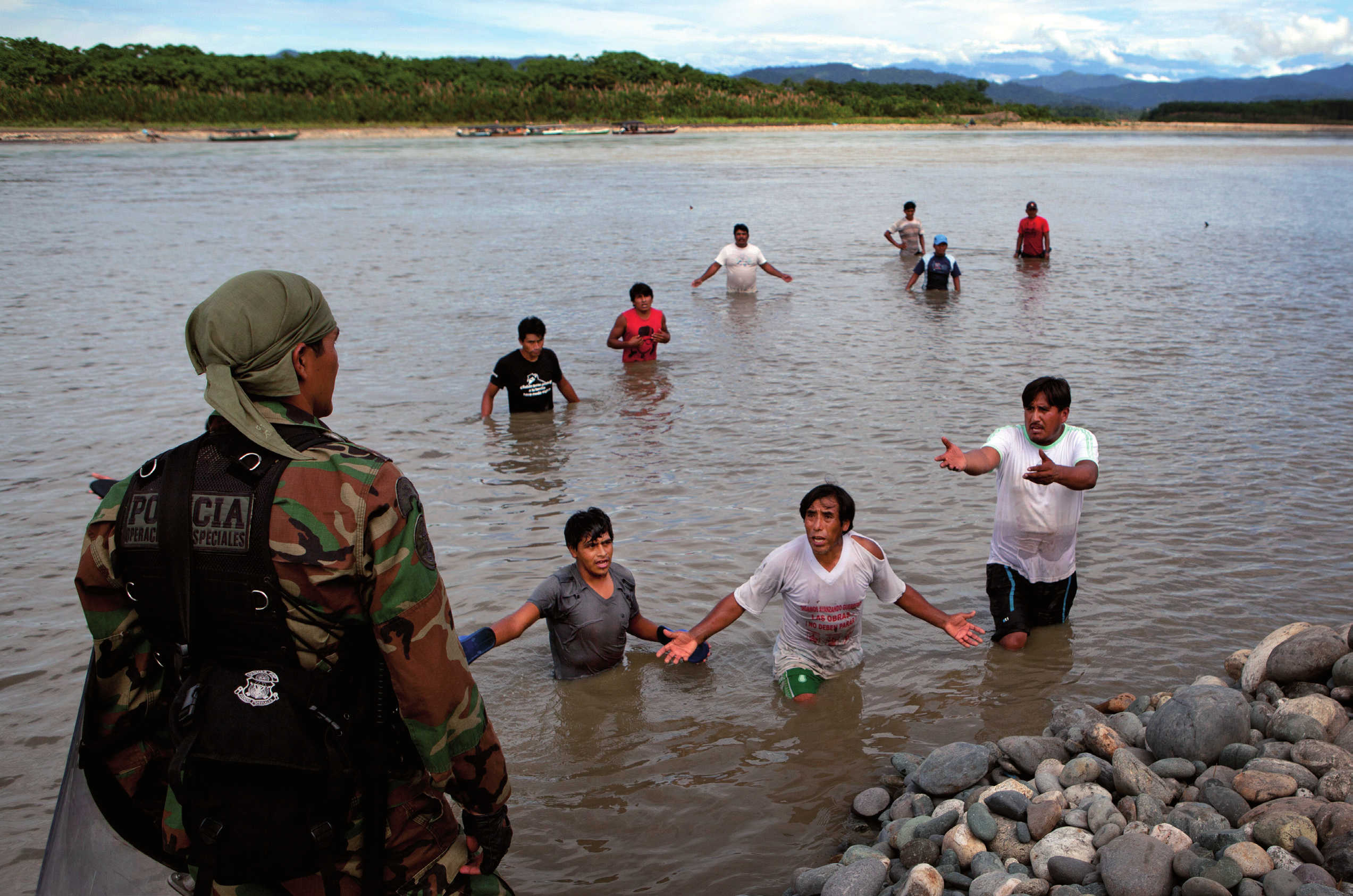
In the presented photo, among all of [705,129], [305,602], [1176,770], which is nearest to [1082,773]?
[1176,770]

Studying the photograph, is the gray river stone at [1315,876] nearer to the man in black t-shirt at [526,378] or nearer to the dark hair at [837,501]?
the dark hair at [837,501]

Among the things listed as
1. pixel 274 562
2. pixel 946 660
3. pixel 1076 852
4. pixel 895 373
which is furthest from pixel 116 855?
pixel 895 373

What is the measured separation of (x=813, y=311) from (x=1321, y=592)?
32.7 feet

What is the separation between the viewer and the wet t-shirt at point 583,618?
209 inches

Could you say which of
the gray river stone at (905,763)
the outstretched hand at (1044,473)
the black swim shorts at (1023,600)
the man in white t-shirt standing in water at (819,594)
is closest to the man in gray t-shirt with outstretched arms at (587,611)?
the man in white t-shirt standing in water at (819,594)

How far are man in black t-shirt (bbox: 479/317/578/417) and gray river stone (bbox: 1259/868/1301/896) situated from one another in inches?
304

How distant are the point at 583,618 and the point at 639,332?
6.97 meters

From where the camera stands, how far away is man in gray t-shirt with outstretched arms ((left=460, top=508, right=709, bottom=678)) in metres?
5.18

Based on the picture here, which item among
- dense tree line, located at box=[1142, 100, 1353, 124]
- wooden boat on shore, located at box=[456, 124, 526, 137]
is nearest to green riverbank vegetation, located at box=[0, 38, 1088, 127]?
wooden boat on shore, located at box=[456, 124, 526, 137]

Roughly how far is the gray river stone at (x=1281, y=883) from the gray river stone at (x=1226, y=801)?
1.68 ft

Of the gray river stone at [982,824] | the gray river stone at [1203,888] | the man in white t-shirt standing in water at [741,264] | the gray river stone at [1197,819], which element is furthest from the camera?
the man in white t-shirt standing in water at [741,264]

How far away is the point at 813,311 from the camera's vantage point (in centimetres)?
1542

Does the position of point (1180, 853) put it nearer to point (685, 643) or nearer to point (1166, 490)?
point (685, 643)

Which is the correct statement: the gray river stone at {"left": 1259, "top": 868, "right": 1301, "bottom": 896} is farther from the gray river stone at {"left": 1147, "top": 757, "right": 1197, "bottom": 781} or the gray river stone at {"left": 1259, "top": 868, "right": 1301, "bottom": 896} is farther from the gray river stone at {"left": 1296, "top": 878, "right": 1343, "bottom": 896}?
the gray river stone at {"left": 1147, "top": 757, "right": 1197, "bottom": 781}
